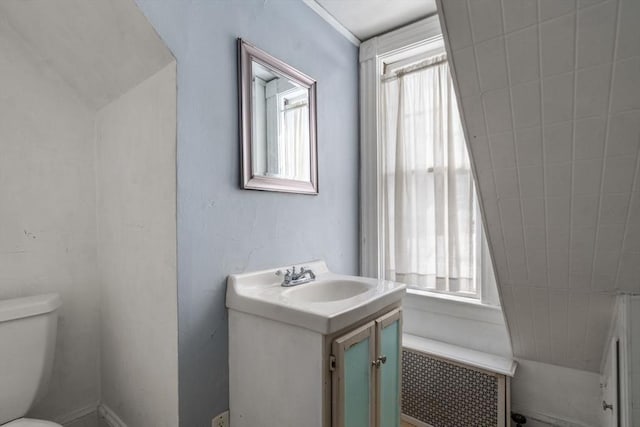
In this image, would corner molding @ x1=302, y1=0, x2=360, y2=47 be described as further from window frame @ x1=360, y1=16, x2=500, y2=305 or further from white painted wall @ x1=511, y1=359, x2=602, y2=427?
white painted wall @ x1=511, y1=359, x2=602, y2=427

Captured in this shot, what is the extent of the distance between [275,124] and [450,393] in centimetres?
166

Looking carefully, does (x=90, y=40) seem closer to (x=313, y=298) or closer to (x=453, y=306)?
(x=313, y=298)

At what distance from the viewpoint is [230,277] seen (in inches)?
48.9

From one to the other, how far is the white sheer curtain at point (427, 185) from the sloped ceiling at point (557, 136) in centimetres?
51

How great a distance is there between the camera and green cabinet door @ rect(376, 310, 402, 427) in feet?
4.03

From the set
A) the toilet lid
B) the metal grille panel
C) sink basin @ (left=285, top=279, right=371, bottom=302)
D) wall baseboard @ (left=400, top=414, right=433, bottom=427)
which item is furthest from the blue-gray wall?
wall baseboard @ (left=400, top=414, right=433, bottom=427)

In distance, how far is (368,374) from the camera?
3.82 ft

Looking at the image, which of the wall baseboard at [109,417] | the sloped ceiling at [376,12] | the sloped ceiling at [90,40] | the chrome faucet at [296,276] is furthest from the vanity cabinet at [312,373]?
the sloped ceiling at [376,12]

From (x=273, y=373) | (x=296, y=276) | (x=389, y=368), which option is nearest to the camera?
(x=273, y=373)

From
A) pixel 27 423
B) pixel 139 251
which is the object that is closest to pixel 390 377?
pixel 139 251

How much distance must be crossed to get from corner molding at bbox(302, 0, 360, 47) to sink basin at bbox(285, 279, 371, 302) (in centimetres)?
150

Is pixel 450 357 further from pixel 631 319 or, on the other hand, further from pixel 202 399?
pixel 202 399

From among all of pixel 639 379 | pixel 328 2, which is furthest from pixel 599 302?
pixel 328 2

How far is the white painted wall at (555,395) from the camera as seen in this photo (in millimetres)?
1508
